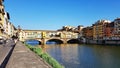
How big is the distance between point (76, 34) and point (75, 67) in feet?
485

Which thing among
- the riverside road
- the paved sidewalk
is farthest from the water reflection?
the paved sidewalk

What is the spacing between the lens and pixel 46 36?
16438cm

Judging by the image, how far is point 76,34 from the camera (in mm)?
182750

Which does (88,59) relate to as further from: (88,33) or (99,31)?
(88,33)

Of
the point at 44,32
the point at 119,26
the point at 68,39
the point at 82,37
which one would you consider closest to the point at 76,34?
the point at 82,37

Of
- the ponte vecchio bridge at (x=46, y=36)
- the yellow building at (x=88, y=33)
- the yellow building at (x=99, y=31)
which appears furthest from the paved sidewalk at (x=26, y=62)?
the yellow building at (x=88, y=33)

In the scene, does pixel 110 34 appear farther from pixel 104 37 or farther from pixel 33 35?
pixel 33 35

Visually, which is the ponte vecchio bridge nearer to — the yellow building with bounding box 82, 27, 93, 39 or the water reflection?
the yellow building with bounding box 82, 27, 93, 39

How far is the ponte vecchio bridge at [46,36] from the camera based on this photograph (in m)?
155

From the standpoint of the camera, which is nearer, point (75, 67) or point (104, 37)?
point (75, 67)

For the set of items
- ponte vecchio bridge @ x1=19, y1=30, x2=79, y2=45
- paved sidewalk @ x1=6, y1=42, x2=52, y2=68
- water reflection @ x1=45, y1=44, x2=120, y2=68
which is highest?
ponte vecchio bridge @ x1=19, y1=30, x2=79, y2=45

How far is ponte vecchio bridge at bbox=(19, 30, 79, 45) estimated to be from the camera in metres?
155

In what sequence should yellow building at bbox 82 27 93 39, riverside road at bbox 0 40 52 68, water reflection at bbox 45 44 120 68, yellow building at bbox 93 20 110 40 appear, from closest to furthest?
riverside road at bbox 0 40 52 68
water reflection at bbox 45 44 120 68
yellow building at bbox 93 20 110 40
yellow building at bbox 82 27 93 39

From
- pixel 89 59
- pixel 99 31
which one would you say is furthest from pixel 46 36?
pixel 89 59
